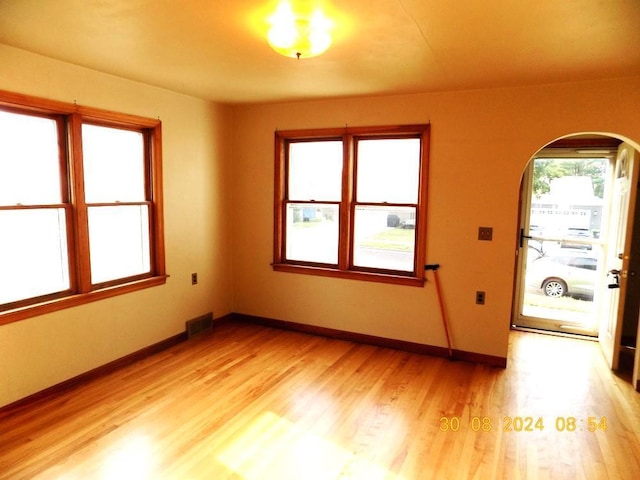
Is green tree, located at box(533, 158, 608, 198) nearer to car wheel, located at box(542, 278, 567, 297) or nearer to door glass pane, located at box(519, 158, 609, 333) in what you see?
door glass pane, located at box(519, 158, 609, 333)

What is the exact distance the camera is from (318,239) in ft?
15.4

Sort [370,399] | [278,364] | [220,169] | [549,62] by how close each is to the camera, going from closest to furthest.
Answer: [549,62] → [370,399] → [278,364] → [220,169]

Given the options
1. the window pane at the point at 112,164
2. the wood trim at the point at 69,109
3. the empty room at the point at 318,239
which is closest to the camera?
the empty room at the point at 318,239

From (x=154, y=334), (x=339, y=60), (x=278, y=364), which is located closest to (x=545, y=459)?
(x=278, y=364)

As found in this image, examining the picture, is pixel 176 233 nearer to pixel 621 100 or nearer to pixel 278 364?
pixel 278 364

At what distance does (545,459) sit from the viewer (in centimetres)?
252

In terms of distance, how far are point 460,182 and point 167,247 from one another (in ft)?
9.48

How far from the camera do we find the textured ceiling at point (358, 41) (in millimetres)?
2051

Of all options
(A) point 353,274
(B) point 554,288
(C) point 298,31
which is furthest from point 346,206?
(B) point 554,288

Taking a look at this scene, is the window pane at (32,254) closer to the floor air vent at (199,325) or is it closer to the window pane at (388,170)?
the floor air vent at (199,325)

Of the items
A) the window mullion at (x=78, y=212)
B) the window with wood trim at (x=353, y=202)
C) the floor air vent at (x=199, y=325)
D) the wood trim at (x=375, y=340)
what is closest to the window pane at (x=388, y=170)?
the window with wood trim at (x=353, y=202)

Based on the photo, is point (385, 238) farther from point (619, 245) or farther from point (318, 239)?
point (619, 245)

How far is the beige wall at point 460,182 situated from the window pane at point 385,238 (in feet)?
0.75

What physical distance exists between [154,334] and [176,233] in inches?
39.8
